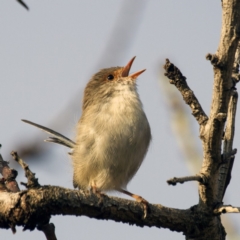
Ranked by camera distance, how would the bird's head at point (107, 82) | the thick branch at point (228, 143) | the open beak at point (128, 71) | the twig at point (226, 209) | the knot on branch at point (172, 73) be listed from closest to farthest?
the knot on branch at point (172, 73)
the twig at point (226, 209)
the thick branch at point (228, 143)
the bird's head at point (107, 82)
the open beak at point (128, 71)

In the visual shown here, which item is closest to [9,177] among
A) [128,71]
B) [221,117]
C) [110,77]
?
[221,117]

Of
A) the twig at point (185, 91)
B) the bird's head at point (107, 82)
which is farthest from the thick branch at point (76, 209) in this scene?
the bird's head at point (107, 82)

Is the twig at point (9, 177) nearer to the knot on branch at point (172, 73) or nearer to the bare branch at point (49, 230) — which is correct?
the bare branch at point (49, 230)

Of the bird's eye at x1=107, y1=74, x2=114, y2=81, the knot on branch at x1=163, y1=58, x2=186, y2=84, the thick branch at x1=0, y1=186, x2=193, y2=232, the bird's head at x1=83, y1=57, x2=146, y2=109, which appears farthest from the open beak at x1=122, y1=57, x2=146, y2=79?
the knot on branch at x1=163, y1=58, x2=186, y2=84

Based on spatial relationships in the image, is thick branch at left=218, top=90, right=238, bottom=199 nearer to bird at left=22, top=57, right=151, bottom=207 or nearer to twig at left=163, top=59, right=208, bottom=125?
twig at left=163, top=59, right=208, bottom=125

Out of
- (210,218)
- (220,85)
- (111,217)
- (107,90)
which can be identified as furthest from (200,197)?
(107,90)

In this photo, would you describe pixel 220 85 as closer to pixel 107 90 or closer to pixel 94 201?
pixel 94 201
